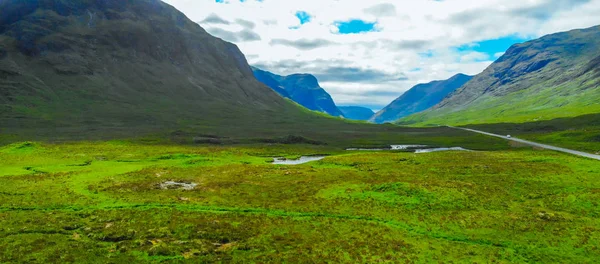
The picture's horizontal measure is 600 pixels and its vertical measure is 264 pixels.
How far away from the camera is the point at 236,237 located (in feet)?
104

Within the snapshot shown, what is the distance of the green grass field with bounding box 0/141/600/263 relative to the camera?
28.5 m

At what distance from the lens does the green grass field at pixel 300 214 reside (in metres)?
28.5

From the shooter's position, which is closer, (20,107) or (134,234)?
(134,234)

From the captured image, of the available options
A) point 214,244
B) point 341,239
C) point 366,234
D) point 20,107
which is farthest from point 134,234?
point 20,107

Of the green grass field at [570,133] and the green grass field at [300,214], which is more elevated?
the green grass field at [570,133]

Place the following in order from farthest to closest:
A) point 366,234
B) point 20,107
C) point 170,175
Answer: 1. point 20,107
2. point 170,175
3. point 366,234

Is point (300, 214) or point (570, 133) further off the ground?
point (570, 133)

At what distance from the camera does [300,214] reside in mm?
38656

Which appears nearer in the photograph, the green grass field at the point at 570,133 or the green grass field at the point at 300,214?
the green grass field at the point at 300,214

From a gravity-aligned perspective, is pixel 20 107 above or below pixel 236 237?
above

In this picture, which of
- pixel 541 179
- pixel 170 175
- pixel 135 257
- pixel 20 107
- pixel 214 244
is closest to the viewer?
pixel 135 257

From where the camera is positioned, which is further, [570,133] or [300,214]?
[570,133]

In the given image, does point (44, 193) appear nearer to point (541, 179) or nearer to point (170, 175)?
point (170, 175)

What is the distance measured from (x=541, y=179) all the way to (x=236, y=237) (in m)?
47.1
